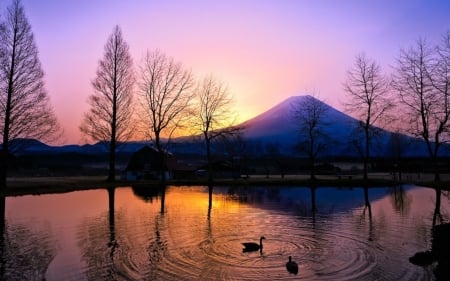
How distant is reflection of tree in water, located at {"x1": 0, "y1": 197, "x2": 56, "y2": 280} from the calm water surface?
0.04 metres

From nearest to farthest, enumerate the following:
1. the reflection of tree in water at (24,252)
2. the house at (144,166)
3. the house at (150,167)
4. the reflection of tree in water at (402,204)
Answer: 1. the reflection of tree in water at (24,252)
2. the reflection of tree in water at (402,204)
3. the house at (144,166)
4. the house at (150,167)

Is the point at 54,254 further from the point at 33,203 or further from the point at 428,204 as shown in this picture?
the point at 428,204

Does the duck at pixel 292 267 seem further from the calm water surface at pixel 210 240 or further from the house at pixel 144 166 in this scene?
the house at pixel 144 166

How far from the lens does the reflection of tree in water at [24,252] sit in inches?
606

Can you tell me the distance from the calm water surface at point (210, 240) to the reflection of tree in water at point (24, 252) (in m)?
0.04

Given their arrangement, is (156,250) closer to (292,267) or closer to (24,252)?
(24,252)

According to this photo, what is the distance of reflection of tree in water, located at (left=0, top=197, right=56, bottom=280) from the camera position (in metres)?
15.4

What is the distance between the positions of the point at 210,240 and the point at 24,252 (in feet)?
25.5

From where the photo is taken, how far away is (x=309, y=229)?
24391 mm

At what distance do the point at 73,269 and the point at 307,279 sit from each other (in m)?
7.91

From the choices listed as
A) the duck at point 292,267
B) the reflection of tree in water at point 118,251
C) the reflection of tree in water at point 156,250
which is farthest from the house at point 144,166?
the duck at point 292,267

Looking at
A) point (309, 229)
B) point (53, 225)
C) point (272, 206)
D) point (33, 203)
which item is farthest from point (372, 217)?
point (33, 203)

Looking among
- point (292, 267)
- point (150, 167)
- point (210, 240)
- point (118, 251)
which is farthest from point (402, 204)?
point (150, 167)

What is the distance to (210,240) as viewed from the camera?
2127 cm
